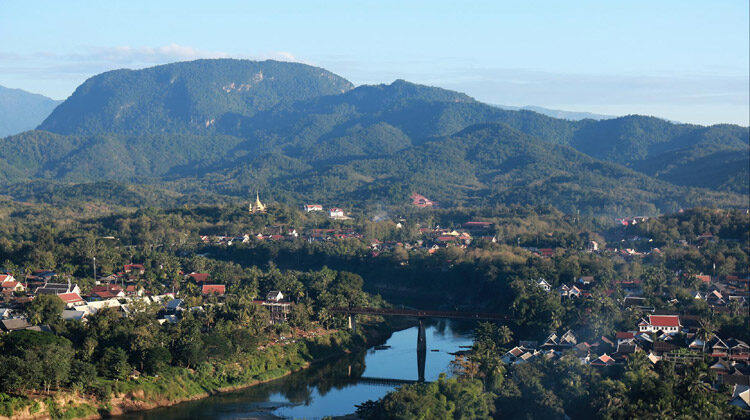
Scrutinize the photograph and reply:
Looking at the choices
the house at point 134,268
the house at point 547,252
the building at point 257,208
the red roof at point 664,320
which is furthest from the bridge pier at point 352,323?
the building at point 257,208

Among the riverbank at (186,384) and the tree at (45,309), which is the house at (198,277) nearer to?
the riverbank at (186,384)

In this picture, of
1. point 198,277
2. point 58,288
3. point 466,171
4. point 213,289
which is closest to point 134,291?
point 58,288

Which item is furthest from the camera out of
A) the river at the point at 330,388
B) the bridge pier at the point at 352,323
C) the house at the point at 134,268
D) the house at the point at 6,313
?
the house at the point at 134,268

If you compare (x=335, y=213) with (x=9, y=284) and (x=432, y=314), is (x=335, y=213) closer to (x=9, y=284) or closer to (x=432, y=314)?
(x=9, y=284)

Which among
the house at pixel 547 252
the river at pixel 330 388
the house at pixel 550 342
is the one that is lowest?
the river at pixel 330 388

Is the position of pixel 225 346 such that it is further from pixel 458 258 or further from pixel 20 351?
pixel 458 258

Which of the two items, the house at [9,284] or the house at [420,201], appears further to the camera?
the house at [420,201]

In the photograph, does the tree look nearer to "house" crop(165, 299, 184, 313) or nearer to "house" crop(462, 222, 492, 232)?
"house" crop(165, 299, 184, 313)
